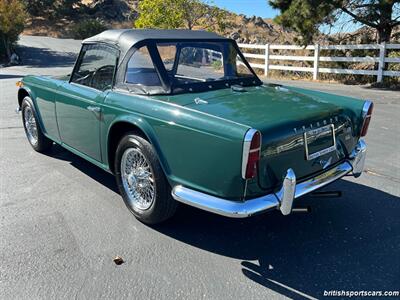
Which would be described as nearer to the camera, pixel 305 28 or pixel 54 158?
pixel 54 158

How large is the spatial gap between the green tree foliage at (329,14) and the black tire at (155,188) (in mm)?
11139

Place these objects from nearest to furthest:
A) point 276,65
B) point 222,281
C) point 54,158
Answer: point 222,281 < point 54,158 < point 276,65

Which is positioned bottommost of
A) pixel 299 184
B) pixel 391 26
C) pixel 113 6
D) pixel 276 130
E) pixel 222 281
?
pixel 222 281

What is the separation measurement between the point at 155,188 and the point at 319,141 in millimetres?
1396

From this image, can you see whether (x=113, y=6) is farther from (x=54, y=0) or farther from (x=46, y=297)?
(x=46, y=297)

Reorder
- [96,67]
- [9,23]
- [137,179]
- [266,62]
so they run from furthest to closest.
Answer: [9,23] → [266,62] → [96,67] → [137,179]

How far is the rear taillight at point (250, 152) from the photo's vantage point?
8.87 feet

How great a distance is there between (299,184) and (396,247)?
0.93m

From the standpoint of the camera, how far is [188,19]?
22.6m

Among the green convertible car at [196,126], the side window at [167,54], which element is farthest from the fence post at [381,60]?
the side window at [167,54]

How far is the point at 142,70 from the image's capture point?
376 cm

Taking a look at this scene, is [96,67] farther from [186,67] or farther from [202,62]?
[202,62]

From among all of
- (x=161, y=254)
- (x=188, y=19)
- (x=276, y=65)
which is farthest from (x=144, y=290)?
(x=188, y=19)

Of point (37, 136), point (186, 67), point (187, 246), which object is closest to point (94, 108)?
point (186, 67)
